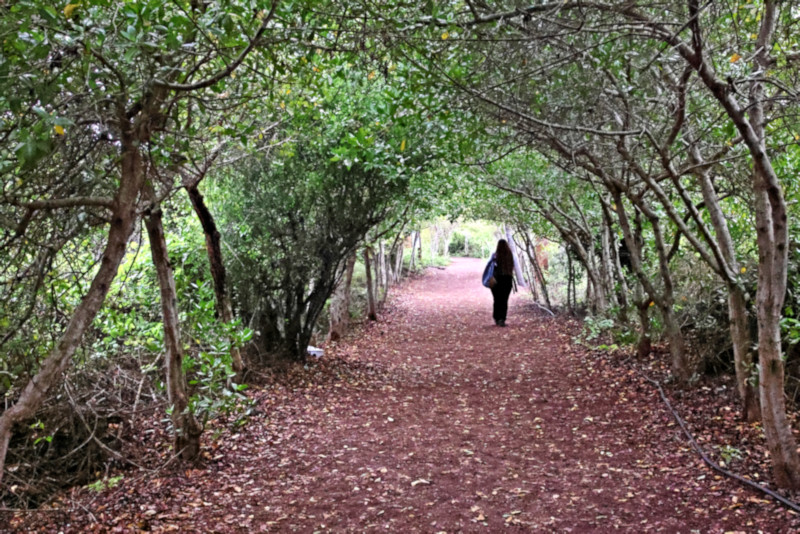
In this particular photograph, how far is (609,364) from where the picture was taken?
873cm

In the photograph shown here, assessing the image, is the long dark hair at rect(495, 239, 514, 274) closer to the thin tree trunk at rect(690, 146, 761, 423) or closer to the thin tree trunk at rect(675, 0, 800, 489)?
the thin tree trunk at rect(690, 146, 761, 423)

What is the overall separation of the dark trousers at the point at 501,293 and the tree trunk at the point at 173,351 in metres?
9.60

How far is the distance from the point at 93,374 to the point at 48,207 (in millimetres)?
3520

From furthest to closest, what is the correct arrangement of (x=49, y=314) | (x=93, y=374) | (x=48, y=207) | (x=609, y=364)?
(x=609, y=364) < (x=93, y=374) < (x=49, y=314) < (x=48, y=207)

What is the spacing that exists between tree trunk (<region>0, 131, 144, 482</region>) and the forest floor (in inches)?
69.2

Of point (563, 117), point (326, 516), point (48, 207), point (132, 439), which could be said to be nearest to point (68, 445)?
point (132, 439)

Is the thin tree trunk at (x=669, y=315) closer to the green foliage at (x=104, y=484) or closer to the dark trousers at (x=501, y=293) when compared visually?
the green foliage at (x=104, y=484)

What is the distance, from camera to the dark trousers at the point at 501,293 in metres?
13.8

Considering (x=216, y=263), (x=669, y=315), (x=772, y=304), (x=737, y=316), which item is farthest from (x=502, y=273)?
(x=772, y=304)

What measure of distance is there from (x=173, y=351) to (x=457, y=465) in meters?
2.75

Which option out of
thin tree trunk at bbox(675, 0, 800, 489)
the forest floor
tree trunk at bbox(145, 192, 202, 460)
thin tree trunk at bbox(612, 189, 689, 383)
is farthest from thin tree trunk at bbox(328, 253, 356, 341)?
thin tree trunk at bbox(675, 0, 800, 489)

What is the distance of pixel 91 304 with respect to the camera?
2924 millimetres

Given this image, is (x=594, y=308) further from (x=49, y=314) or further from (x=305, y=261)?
(x=49, y=314)

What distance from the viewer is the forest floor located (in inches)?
160
